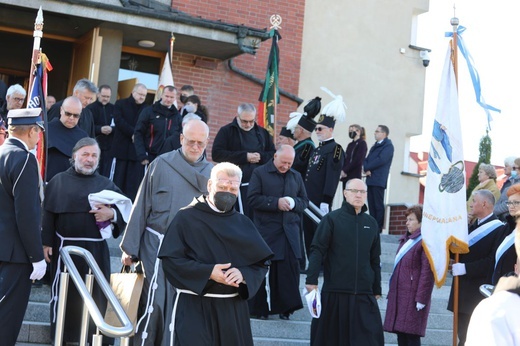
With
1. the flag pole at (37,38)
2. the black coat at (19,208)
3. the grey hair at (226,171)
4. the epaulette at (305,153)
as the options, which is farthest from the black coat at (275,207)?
the grey hair at (226,171)

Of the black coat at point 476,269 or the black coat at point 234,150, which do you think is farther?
the black coat at point 234,150

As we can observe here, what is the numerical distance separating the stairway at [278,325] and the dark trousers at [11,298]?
1161 millimetres

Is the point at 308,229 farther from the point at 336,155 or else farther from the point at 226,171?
the point at 226,171

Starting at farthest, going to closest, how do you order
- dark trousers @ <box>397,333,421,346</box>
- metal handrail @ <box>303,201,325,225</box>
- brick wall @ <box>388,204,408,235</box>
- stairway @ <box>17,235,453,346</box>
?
1. brick wall @ <box>388,204,408,235</box>
2. metal handrail @ <box>303,201,325,225</box>
3. dark trousers @ <box>397,333,421,346</box>
4. stairway @ <box>17,235,453,346</box>

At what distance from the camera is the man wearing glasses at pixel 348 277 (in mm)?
9000

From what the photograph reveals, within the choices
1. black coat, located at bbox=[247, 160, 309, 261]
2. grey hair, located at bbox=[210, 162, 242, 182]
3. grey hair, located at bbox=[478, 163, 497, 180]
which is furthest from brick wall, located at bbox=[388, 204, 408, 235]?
grey hair, located at bbox=[210, 162, 242, 182]

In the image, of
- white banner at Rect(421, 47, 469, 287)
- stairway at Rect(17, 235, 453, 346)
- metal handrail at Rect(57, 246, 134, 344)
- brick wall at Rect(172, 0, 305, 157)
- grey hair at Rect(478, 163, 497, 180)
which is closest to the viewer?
metal handrail at Rect(57, 246, 134, 344)

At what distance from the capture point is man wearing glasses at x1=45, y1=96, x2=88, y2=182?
9.78 metres

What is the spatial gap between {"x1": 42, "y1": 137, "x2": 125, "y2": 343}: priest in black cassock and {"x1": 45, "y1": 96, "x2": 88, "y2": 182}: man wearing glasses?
4.03ft

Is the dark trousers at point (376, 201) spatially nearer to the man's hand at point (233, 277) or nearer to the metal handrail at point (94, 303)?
the metal handrail at point (94, 303)

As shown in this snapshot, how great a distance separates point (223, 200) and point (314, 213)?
5250 mm

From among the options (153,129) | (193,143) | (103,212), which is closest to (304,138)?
(153,129)

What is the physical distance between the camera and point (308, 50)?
18.5m

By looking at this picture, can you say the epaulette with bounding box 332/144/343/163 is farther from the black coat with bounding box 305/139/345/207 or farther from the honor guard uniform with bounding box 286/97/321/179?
the honor guard uniform with bounding box 286/97/321/179
